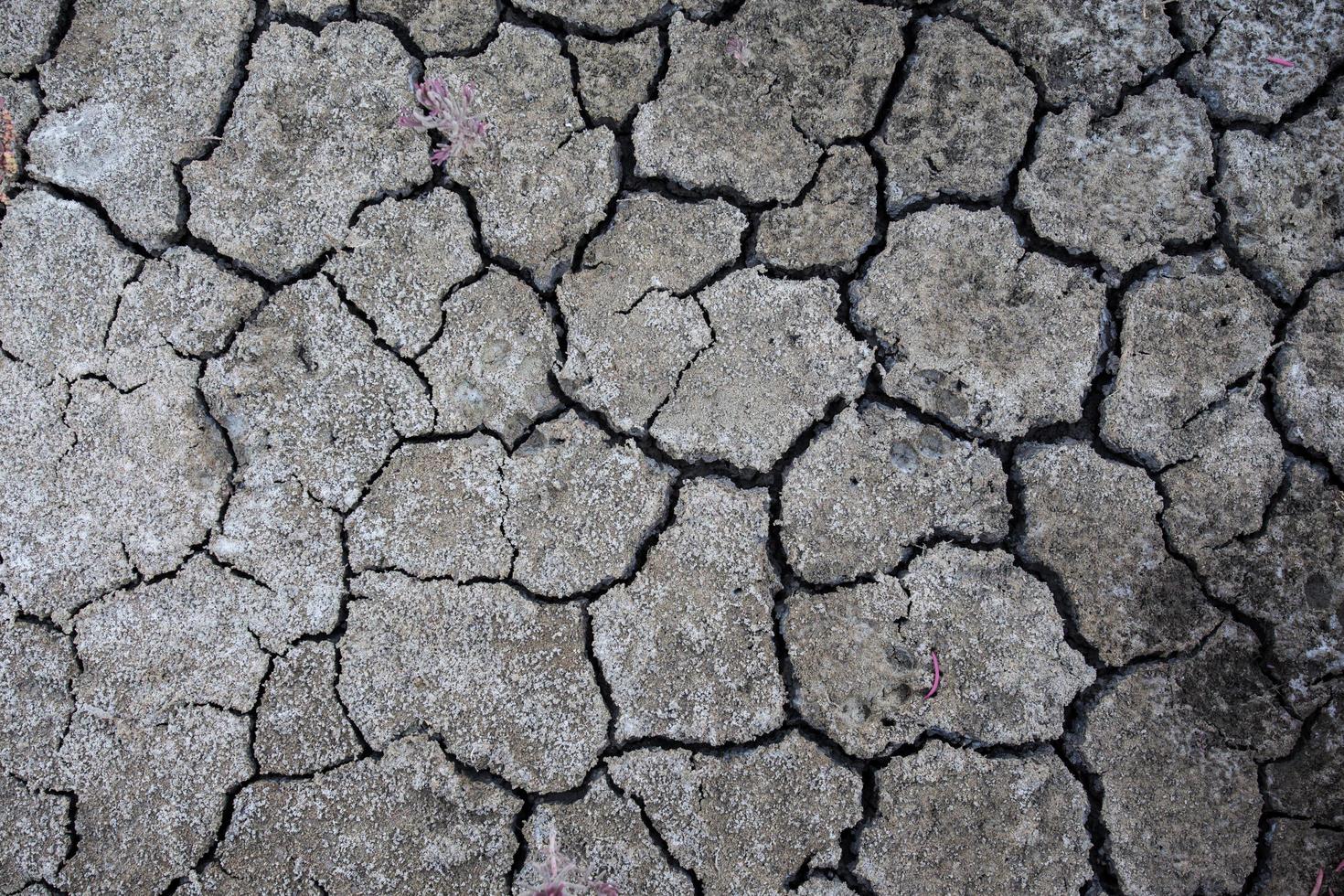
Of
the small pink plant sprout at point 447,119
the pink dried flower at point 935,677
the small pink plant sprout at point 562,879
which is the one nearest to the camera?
the small pink plant sprout at point 562,879

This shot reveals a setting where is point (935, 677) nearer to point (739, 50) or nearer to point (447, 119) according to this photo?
point (739, 50)

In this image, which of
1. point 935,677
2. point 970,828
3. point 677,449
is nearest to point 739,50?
point 677,449

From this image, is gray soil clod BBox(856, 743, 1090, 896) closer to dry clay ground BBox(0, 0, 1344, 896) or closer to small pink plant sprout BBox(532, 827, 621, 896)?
dry clay ground BBox(0, 0, 1344, 896)

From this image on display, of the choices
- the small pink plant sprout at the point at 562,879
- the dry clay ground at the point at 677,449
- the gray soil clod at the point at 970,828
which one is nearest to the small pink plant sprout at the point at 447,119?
the dry clay ground at the point at 677,449

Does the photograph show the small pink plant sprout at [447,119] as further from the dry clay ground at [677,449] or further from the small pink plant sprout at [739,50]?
the small pink plant sprout at [739,50]

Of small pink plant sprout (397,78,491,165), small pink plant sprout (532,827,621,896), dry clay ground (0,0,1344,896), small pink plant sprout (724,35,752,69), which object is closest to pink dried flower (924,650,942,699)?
dry clay ground (0,0,1344,896)

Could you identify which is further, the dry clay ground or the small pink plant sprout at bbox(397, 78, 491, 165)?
the small pink plant sprout at bbox(397, 78, 491, 165)
